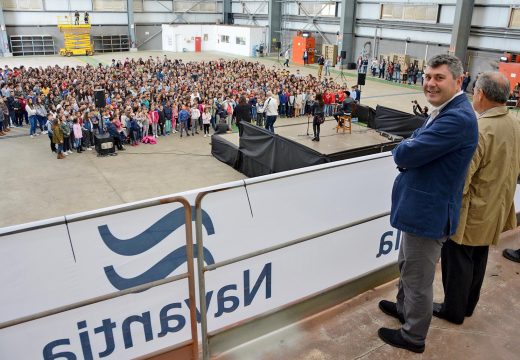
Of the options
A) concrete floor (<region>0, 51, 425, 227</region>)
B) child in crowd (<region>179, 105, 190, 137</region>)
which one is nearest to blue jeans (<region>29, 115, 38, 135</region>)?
concrete floor (<region>0, 51, 425, 227</region>)

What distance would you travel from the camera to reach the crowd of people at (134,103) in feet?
57.3

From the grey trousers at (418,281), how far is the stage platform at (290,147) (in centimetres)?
Answer: 940

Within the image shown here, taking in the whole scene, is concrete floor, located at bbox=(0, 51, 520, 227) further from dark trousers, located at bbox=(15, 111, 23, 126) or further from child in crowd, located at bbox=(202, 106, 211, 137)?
child in crowd, located at bbox=(202, 106, 211, 137)

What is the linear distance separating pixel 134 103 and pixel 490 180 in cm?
1807

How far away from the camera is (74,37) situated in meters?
46.7

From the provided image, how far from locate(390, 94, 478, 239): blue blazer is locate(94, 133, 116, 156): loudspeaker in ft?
51.1

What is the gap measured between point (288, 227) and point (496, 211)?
1682 mm

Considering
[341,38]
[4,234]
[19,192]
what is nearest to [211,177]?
[19,192]

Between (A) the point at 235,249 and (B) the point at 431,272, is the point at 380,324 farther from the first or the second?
(A) the point at 235,249

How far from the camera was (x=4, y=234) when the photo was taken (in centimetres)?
220

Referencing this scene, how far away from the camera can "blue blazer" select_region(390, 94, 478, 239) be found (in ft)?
9.01

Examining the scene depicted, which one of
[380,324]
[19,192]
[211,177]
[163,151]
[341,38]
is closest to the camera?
[380,324]

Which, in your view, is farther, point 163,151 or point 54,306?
point 163,151

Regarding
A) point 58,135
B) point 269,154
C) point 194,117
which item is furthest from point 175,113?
point 269,154
